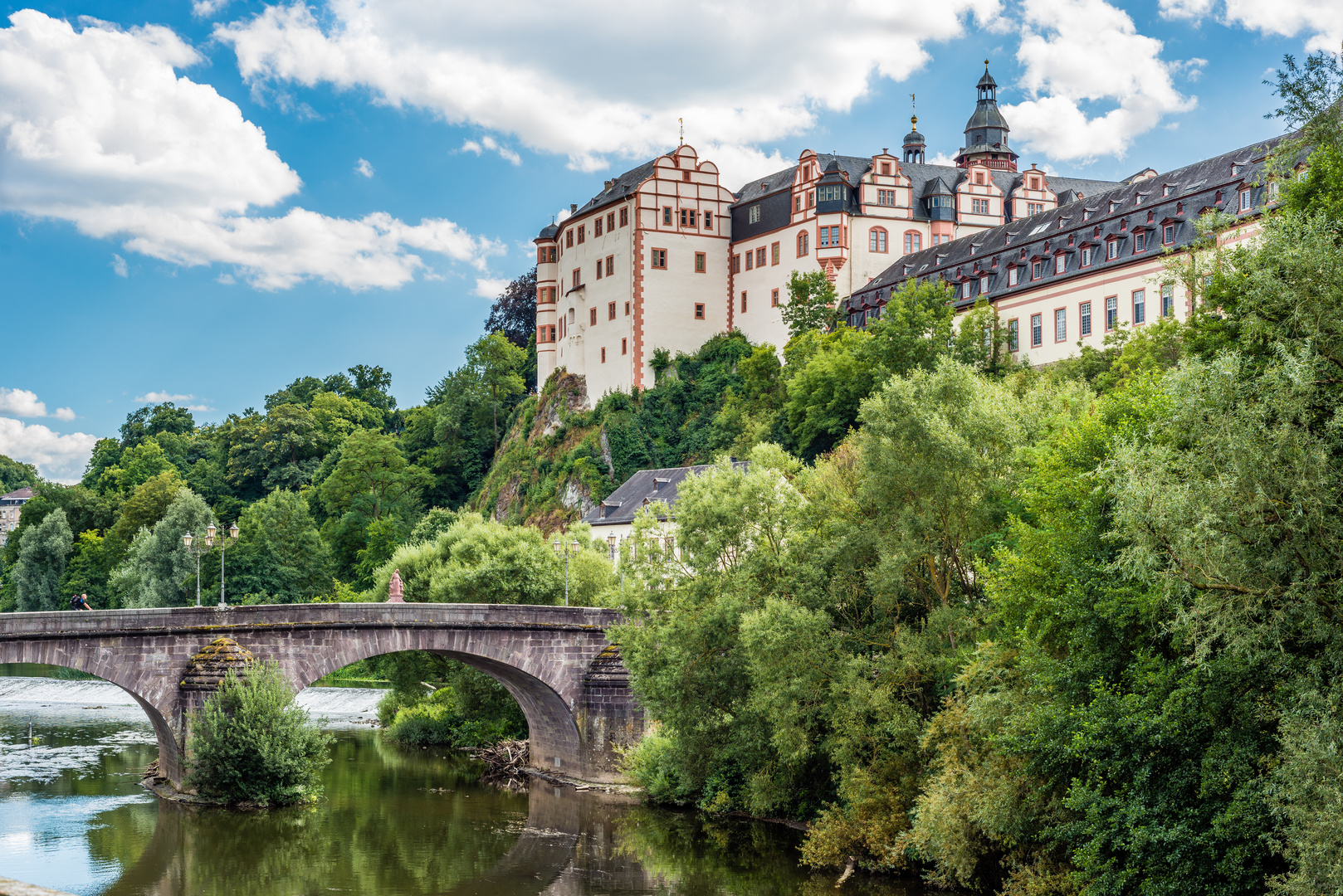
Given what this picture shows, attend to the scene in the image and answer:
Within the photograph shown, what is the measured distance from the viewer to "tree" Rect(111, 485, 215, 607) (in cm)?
6625

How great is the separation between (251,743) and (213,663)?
6.90 ft

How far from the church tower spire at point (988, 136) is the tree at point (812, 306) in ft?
82.5

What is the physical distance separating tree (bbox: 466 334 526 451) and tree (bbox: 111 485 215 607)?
2575cm

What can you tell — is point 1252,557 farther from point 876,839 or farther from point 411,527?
point 411,527

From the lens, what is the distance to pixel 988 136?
296 feet

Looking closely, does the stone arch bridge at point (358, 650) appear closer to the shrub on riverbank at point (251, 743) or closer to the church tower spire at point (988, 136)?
the shrub on riverbank at point (251, 743)

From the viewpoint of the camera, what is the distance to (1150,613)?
18984 mm

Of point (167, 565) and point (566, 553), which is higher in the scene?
point (566, 553)

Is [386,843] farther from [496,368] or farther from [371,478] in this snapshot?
[496,368]

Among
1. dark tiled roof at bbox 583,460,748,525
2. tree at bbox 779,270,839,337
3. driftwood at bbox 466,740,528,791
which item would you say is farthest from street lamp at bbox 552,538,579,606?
tree at bbox 779,270,839,337

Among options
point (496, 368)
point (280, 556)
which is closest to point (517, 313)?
point (496, 368)

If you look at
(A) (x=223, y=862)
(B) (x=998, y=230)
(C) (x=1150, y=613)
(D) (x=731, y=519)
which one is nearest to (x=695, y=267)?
(B) (x=998, y=230)

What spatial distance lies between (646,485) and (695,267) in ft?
74.4

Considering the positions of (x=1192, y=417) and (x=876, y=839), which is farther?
(x=876, y=839)
